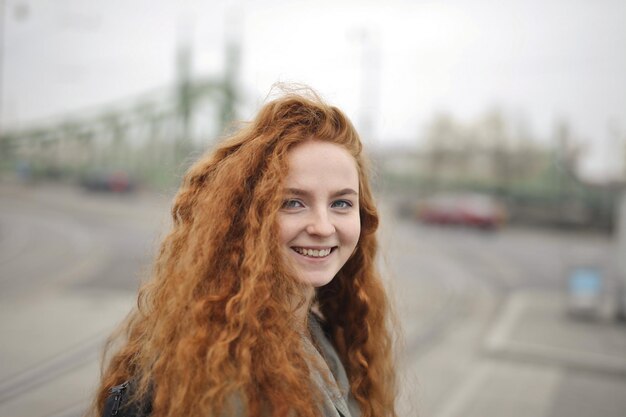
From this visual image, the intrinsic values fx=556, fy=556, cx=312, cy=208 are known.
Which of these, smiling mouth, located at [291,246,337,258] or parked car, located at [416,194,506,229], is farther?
parked car, located at [416,194,506,229]

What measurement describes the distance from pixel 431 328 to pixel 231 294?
20.9 ft

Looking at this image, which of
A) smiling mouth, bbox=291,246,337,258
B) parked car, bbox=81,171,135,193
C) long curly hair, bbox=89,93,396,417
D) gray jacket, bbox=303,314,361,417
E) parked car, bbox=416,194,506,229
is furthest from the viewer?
parked car, bbox=81,171,135,193

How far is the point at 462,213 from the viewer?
927 inches

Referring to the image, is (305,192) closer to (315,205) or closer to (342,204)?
(315,205)

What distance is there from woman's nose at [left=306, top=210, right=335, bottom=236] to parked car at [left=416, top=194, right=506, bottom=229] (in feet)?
73.1

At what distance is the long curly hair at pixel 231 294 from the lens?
4.54ft

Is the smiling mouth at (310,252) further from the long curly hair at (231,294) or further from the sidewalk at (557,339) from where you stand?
the sidewalk at (557,339)

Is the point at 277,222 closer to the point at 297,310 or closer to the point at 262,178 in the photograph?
the point at 262,178

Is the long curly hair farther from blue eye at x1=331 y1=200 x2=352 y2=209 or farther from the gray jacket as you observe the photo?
blue eye at x1=331 y1=200 x2=352 y2=209

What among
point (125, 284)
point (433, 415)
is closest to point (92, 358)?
point (433, 415)

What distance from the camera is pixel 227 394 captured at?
53.1 inches

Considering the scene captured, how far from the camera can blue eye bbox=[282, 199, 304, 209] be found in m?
1.59

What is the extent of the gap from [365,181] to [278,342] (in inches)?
27.5

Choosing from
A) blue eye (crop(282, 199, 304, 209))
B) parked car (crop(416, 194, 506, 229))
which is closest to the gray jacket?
blue eye (crop(282, 199, 304, 209))
